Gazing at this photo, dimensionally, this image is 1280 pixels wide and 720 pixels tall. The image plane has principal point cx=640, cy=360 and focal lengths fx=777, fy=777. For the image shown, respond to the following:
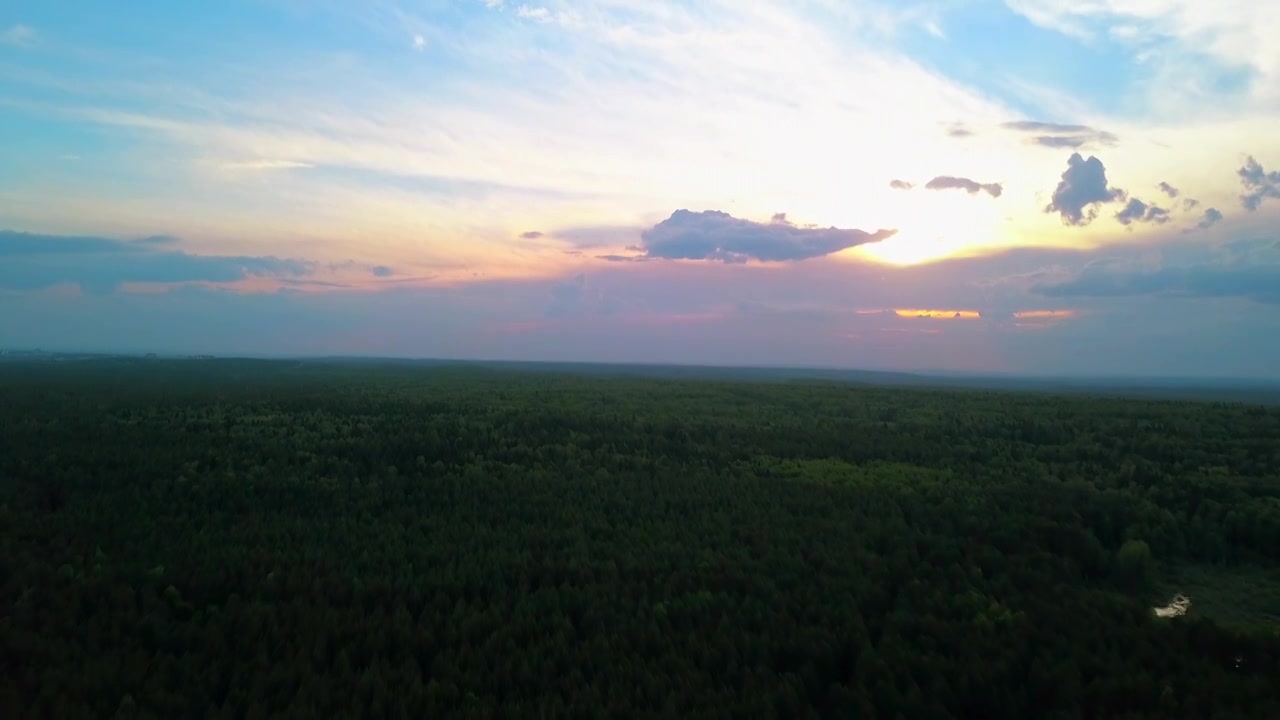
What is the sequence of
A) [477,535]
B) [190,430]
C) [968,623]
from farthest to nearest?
[190,430] < [477,535] < [968,623]

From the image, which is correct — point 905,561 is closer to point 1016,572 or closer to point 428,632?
point 1016,572

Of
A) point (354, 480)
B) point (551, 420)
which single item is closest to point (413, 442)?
point (354, 480)

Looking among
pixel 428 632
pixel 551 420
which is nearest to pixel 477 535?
pixel 428 632

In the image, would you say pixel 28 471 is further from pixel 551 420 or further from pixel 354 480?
pixel 551 420

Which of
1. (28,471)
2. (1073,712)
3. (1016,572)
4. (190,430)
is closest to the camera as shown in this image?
(1073,712)

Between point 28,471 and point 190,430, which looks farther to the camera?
point 190,430

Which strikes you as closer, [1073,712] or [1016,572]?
[1073,712]
